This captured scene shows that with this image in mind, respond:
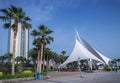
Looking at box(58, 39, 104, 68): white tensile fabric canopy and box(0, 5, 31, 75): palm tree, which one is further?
box(58, 39, 104, 68): white tensile fabric canopy

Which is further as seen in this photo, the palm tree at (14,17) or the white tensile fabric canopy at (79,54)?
the white tensile fabric canopy at (79,54)

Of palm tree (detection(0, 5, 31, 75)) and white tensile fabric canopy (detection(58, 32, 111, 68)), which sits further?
white tensile fabric canopy (detection(58, 32, 111, 68))

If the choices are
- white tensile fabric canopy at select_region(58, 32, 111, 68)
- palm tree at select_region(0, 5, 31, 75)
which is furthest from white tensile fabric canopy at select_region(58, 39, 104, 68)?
palm tree at select_region(0, 5, 31, 75)

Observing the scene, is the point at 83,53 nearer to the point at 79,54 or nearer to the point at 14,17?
the point at 79,54

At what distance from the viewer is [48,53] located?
8288 centimetres

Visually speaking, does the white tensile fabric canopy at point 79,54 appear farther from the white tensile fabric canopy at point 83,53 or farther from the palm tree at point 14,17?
the palm tree at point 14,17

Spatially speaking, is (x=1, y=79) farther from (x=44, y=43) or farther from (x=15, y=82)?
(x=44, y=43)

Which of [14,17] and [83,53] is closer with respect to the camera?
[14,17]

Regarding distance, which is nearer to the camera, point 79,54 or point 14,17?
point 14,17

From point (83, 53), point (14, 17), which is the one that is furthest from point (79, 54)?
point (14, 17)

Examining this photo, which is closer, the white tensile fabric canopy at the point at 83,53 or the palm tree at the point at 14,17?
the palm tree at the point at 14,17

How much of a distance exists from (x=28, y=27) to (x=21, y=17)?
6.85 ft

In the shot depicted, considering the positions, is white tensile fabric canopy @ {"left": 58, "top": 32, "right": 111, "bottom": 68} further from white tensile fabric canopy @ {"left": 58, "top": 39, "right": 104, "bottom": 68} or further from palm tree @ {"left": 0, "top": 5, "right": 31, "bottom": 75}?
palm tree @ {"left": 0, "top": 5, "right": 31, "bottom": 75}

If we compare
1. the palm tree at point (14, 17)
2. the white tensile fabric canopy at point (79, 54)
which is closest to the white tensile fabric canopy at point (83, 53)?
the white tensile fabric canopy at point (79, 54)
